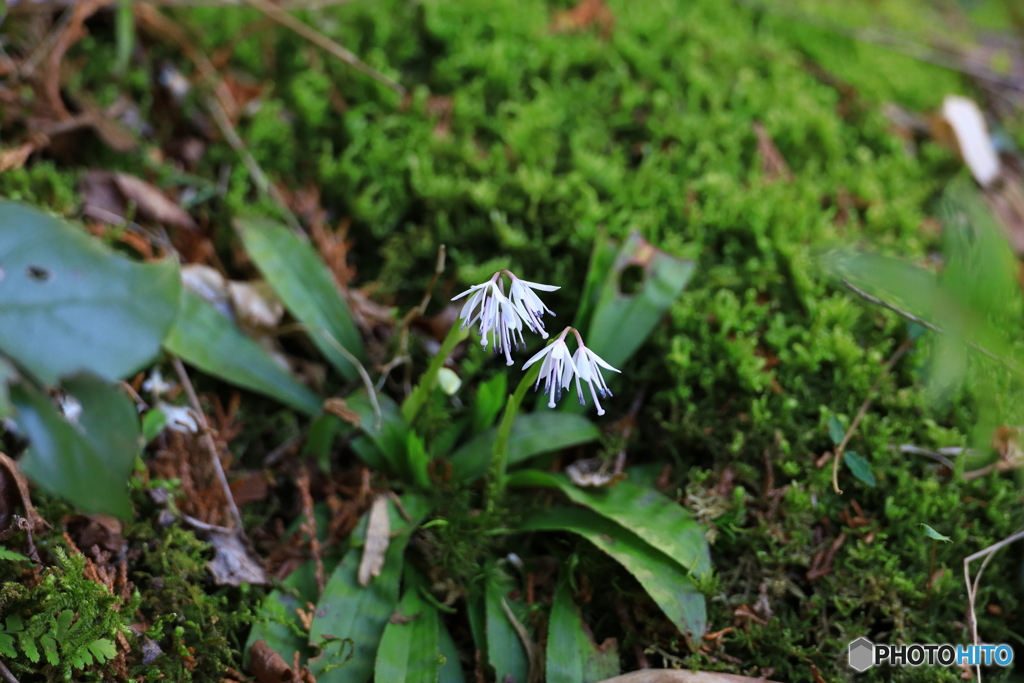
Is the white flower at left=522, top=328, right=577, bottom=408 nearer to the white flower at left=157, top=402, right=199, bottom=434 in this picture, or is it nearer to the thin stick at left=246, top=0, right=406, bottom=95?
the white flower at left=157, top=402, right=199, bottom=434

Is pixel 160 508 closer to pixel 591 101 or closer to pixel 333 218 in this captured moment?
pixel 333 218

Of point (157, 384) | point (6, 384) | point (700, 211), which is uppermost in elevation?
point (700, 211)

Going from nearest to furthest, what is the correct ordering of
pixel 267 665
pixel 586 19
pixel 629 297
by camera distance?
1. pixel 267 665
2. pixel 629 297
3. pixel 586 19

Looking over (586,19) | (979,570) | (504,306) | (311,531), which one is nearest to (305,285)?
(311,531)

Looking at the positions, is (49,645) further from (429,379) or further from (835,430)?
(835,430)

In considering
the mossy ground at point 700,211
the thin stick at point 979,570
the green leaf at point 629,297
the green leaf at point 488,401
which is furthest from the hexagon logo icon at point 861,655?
the green leaf at point 488,401

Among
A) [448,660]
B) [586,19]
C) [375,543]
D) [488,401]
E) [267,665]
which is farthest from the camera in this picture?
[586,19]

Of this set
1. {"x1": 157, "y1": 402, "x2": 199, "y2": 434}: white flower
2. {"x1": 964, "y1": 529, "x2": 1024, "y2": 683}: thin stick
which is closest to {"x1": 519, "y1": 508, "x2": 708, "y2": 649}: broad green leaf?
{"x1": 964, "y1": 529, "x2": 1024, "y2": 683}: thin stick
